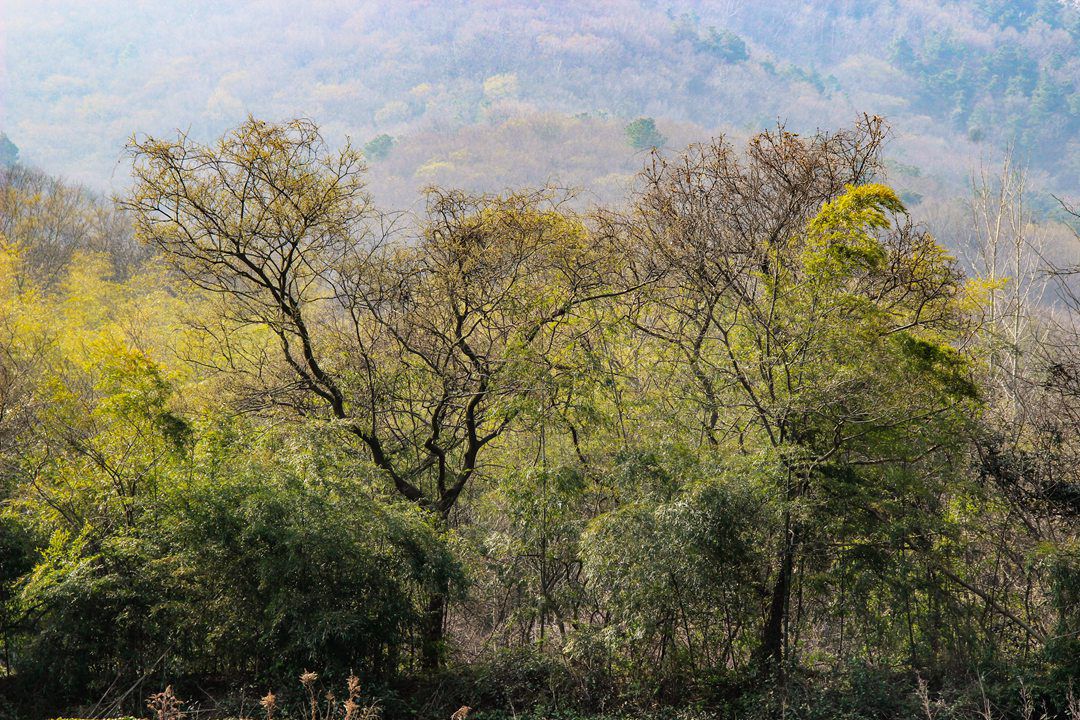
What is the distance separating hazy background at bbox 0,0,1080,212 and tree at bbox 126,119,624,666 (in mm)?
71038

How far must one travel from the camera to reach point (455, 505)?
11656 mm

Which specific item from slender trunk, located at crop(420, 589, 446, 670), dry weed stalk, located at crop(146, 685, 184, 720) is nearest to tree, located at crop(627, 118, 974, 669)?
slender trunk, located at crop(420, 589, 446, 670)

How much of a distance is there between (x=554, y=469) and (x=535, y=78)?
418 feet

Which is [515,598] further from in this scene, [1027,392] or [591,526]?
[1027,392]

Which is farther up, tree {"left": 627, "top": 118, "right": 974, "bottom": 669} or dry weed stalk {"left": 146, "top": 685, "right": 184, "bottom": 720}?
tree {"left": 627, "top": 118, "right": 974, "bottom": 669}

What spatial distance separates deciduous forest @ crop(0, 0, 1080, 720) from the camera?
7344 millimetres

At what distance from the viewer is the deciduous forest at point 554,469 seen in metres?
7.34

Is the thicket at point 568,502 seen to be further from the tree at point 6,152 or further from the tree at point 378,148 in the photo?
the tree at point 378,148

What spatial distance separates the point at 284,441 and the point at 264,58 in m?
134

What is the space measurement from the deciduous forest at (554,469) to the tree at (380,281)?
0.16ft

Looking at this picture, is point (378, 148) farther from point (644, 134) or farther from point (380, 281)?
point (380, 281)

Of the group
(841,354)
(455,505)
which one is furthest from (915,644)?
(455,505)

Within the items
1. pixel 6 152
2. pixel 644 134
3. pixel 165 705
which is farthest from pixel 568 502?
pixel 644 134

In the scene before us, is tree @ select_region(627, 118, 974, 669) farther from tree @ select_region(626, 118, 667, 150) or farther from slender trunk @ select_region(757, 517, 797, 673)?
tree @ select_region(626, 118, 667, 150)
